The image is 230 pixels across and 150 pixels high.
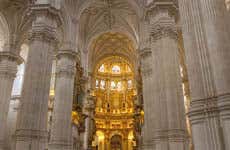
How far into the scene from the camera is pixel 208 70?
678 centimetres

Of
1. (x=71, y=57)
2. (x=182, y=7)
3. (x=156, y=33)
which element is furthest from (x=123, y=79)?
(x=182, y=7)

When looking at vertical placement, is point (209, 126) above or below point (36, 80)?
below

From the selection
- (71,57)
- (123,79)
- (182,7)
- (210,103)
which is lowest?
(210,103)

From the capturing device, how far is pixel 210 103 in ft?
21.0

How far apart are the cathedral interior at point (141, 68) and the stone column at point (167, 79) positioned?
0.04 meters

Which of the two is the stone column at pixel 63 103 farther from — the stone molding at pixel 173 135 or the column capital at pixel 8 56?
the stone molding at pixel 173 135

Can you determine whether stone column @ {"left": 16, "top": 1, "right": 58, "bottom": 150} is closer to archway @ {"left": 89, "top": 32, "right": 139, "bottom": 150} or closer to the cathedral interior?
the cathedral interior

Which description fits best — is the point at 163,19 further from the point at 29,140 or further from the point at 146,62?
the point at 29,140

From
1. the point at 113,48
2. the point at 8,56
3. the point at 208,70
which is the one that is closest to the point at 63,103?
the point at 8,56

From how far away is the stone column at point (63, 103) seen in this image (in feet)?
51.6

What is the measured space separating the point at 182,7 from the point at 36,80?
Result: 7850mm

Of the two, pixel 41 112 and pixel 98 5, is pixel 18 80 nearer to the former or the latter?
pixel 98 5

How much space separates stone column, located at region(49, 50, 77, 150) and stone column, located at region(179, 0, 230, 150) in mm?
11078

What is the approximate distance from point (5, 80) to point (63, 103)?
4.81 metres
